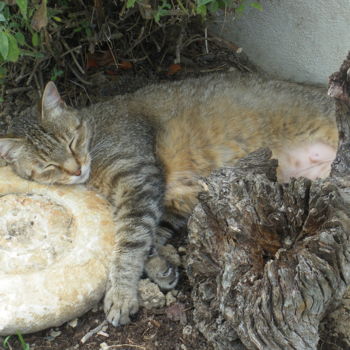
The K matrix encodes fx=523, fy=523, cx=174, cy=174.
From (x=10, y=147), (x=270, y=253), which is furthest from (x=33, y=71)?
(x=270, y=253)

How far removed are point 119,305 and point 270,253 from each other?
39.4 inches

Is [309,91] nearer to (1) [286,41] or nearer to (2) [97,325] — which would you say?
(1) [286,41]

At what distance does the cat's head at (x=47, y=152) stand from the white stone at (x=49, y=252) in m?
0.08

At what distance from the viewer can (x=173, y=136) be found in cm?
364

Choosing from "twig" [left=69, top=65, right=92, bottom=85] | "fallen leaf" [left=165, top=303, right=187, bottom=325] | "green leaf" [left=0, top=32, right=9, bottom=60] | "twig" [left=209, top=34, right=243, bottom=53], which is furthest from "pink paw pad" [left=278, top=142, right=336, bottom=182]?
"green leaf" [left=0, top=32, right=9, bottom=60]

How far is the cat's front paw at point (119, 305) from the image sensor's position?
2924 millimetres

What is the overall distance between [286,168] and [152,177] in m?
0.91

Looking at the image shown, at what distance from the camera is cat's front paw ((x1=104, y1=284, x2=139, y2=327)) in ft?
9.59

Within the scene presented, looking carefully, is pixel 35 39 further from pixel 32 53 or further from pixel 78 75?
pixel 78 75

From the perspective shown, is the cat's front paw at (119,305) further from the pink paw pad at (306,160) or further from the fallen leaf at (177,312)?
the pink paw pad at (306,160)

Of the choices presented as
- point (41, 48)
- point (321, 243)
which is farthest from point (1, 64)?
point (321, 243)

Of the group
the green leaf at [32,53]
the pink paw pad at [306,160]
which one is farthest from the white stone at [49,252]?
the pink paw pad at [306,160]

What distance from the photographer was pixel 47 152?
3.32m

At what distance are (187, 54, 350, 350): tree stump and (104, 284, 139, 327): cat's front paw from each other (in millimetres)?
448
